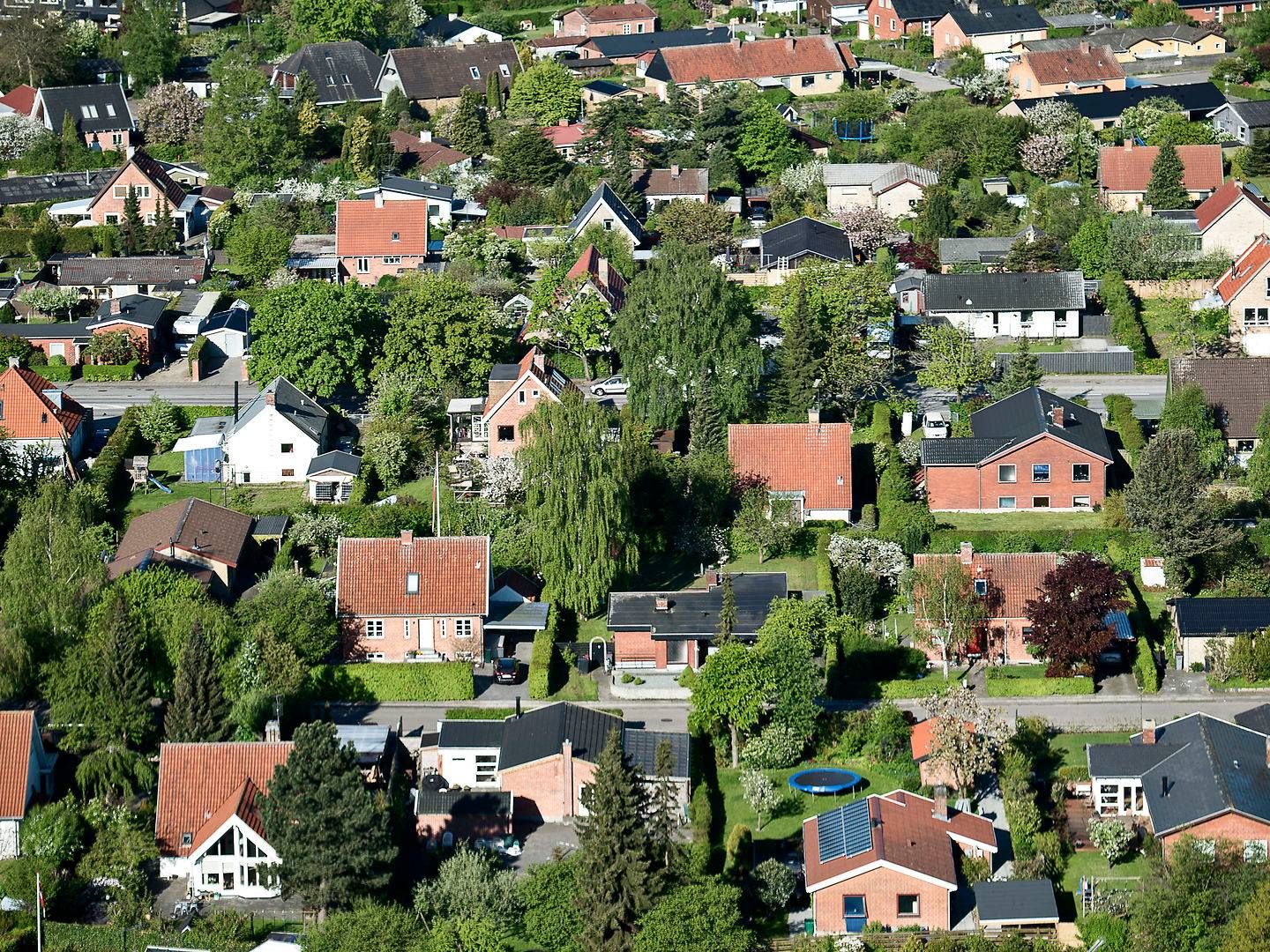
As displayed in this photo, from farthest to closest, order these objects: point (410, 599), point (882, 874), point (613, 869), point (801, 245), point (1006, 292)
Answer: point (801, 245) → point (1006, 292) → point (410, 599) → point (882, 874) → point (613, 869)

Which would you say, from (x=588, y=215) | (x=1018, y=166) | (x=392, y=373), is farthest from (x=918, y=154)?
(x=392, y=373)

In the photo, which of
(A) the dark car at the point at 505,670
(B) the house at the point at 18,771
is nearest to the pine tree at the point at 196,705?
(B) the house at the point at 18,771

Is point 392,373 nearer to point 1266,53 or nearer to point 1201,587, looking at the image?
point 1201,587

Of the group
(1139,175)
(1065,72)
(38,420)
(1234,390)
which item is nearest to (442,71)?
(1065,72)

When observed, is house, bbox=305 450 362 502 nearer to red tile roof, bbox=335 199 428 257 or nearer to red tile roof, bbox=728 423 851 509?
red tile roof, bbox=728 423 851 509

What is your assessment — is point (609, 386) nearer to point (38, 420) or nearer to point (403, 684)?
point (38, 420)

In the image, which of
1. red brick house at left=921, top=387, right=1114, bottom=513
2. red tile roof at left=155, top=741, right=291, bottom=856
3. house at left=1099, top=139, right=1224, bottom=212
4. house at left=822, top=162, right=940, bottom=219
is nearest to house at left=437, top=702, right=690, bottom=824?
red tile roof at left=155, top=741, right=291, bottom=856

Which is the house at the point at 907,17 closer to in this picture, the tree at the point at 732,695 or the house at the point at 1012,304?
the house at the point at 1012,304
